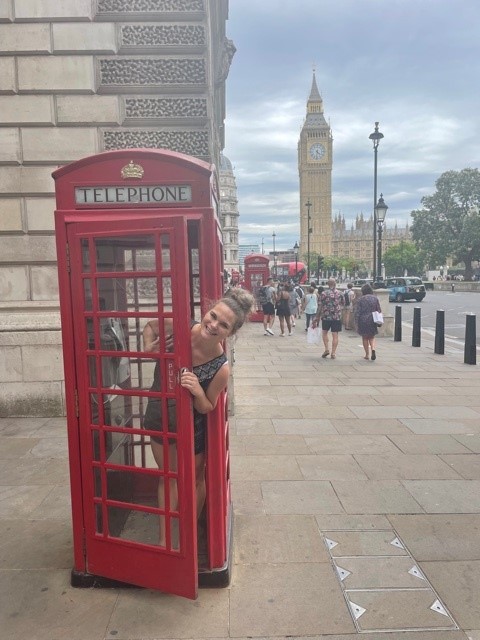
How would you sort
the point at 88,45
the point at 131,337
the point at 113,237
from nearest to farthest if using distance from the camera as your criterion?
the point at 113,237
the point at 131,337
the point at 88,45

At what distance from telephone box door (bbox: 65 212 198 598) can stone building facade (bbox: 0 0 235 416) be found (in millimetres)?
3850

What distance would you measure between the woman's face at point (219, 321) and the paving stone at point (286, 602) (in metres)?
1.50

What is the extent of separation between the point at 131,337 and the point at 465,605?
2354 mm

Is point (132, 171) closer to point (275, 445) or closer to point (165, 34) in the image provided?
point (275, 445)

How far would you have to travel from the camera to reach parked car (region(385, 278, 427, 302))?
3653 centimetres

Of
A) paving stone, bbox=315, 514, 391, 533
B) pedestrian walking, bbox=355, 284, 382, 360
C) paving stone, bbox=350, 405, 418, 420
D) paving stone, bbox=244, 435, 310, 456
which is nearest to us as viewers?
A: paving stone, bbox=315, 514, 391, 533

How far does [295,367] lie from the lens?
10.1 metres

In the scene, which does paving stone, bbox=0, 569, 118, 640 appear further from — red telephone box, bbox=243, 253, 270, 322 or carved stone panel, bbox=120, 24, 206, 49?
red telephone box, bbox=243, 253, 270, 322

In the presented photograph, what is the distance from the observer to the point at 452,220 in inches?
2482

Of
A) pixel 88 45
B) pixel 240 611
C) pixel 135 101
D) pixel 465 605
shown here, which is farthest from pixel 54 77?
pixel 465 605

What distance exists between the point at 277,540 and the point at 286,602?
69cm

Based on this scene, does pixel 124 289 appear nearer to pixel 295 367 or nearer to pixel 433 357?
pixel 295 367

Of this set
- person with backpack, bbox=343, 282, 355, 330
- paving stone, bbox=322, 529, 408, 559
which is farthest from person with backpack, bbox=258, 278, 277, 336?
paving stone, bbox=322, 529, 408, 559

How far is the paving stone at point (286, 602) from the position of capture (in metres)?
2.64
